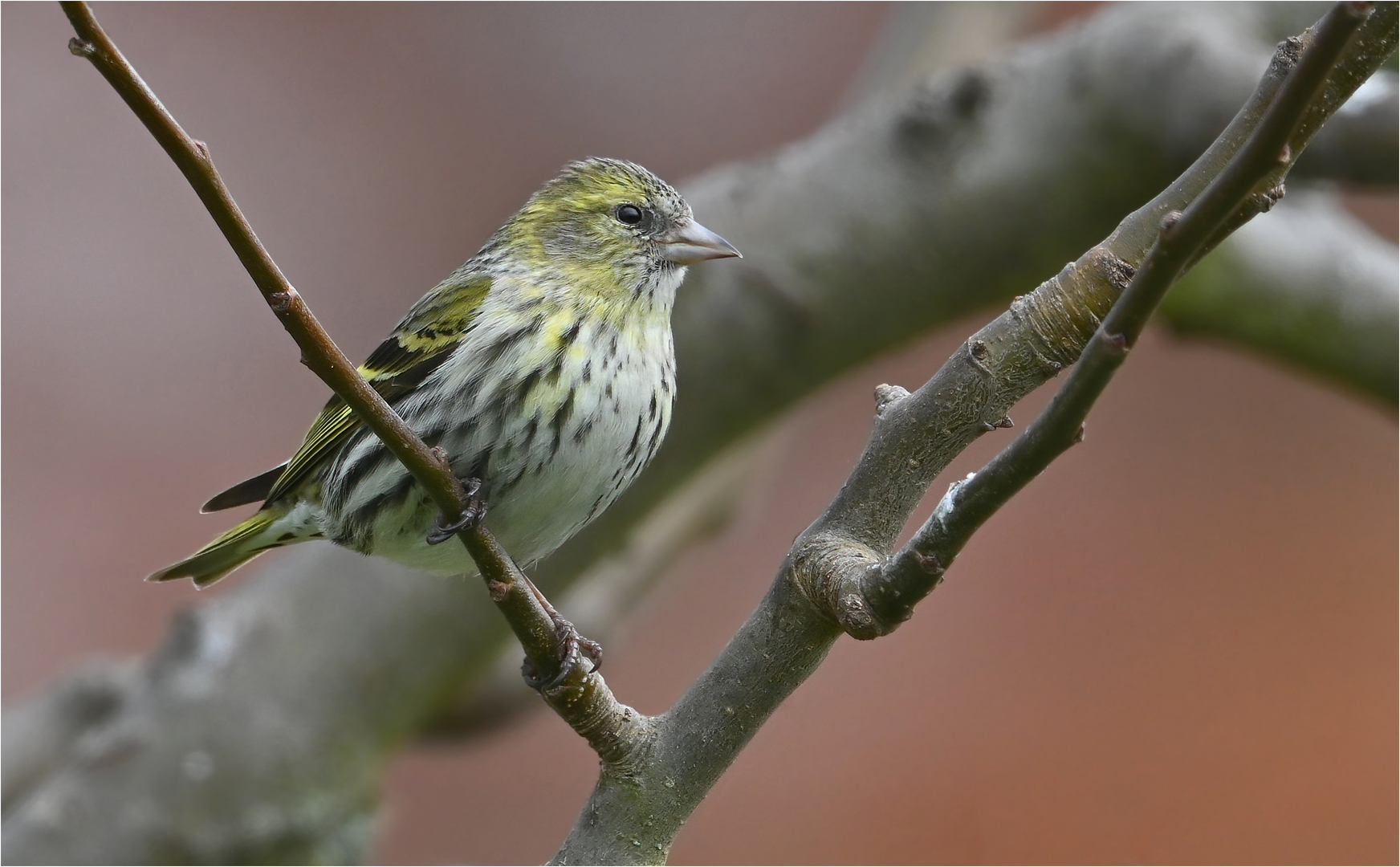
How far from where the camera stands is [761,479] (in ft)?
16.8

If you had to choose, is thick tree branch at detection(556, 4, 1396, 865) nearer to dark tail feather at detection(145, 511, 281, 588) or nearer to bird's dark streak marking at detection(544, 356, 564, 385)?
bird's dark streak marking at detection(544, 356, 564, 385)

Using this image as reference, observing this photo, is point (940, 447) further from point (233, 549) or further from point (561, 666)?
Answer: point (233, 549)

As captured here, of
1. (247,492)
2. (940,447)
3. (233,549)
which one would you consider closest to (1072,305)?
(940,447)

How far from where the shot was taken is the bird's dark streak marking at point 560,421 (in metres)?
2.46

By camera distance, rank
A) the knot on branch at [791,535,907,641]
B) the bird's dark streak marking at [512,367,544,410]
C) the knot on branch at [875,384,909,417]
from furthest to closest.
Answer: the bird's dark streak marking at [512,367,544,410], the knot on branch at [875,384,909,417], the knot on branch at [791,535,907,641]

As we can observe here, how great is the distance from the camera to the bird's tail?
9.84 ft

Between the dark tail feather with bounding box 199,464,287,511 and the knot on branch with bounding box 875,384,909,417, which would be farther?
the dark tail feather with bounding box 199,464,287,511

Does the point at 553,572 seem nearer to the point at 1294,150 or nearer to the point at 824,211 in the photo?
the point at 824,211

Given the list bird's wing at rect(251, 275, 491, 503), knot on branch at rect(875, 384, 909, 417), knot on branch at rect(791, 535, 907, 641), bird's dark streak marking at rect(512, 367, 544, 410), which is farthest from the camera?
bird's wing at rect(251, 275, 491, 503)

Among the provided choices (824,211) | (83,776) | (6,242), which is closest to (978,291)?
(824,211)

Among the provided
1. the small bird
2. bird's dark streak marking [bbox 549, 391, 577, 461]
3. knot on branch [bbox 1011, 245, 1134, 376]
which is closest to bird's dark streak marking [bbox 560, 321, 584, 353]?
the small bird

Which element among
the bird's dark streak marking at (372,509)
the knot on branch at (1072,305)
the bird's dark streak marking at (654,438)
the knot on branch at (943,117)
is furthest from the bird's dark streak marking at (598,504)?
the knot on branch at (943,117)

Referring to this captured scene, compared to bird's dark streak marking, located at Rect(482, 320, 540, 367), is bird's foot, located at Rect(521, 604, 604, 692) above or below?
below

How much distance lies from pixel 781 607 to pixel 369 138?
15.6 ft
